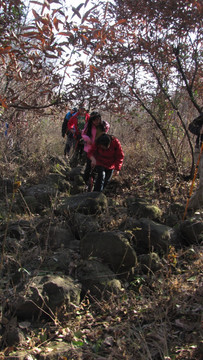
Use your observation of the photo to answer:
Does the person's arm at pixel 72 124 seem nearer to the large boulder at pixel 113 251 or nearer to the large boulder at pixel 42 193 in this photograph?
the large boulder at pixel 42 193

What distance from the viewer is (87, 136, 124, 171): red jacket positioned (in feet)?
18.4

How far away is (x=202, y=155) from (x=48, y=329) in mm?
3661

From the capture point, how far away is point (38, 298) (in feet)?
9.83

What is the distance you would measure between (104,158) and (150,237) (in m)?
2.02

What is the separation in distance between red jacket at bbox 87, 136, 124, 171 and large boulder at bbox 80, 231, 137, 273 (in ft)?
6.73

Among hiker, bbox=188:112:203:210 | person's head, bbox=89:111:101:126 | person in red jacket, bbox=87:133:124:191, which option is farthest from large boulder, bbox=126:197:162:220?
person's head, bbox=89:111:101:126

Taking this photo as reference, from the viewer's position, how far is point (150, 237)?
4086 mm

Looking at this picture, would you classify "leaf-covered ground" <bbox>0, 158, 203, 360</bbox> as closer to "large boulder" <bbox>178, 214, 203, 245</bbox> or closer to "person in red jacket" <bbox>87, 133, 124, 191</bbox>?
"large boulder" <bbox>178, 214, 203, 245</bbox>

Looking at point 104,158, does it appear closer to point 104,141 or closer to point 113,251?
point 104,141

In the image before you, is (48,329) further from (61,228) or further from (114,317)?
(61,228)

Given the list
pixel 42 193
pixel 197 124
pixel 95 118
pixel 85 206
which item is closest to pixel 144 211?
pixel 85 206

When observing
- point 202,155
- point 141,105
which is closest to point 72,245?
point 202,155

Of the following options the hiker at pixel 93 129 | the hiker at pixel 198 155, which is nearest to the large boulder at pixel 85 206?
the hiker at pixel 93 129

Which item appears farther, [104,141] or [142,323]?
[104,141]
